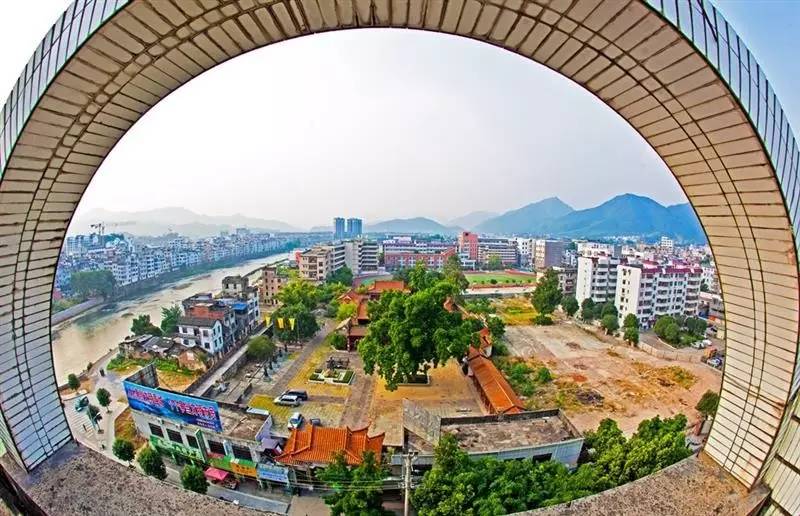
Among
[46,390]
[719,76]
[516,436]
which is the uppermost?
[719,76]

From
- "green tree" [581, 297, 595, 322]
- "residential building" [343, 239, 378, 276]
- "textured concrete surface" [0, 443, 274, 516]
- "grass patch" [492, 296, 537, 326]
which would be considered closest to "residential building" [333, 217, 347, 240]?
"residential building" [343, 239, 378, 276]

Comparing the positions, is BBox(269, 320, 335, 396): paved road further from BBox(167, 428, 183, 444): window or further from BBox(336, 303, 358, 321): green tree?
BBox(167, 428, 183, 444): window

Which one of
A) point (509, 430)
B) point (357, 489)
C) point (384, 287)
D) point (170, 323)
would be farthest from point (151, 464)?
point (384, 287)

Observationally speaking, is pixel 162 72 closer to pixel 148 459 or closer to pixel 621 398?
pixel 148 459

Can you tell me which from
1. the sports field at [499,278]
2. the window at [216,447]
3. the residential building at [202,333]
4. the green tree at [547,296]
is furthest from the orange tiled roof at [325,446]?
the sports field at [499,278]

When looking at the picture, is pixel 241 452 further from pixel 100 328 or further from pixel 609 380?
pixel 100 328

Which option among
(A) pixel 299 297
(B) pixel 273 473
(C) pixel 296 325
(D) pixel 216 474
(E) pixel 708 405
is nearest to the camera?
(B) pixel 273 473

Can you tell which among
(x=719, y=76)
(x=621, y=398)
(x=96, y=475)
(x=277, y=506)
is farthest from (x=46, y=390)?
(x=621, y=398)

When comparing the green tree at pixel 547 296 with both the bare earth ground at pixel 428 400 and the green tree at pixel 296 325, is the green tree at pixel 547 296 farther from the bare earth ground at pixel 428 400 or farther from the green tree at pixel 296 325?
the green tree at pixel 296 325
